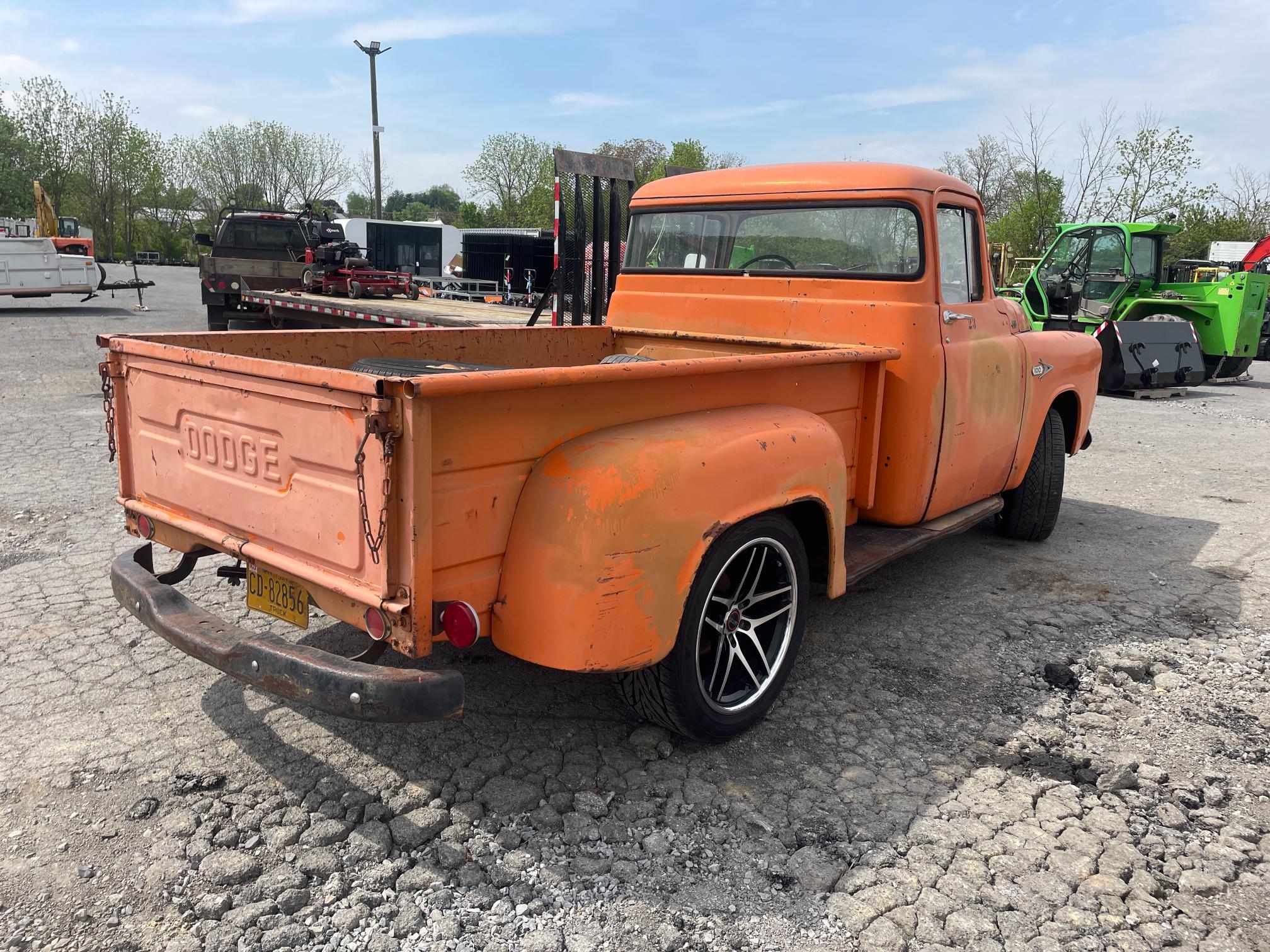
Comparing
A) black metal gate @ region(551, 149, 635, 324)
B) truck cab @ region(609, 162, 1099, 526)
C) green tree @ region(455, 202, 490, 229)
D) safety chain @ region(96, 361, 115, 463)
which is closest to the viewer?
safety chain @ region(96, 361, 115, 463)

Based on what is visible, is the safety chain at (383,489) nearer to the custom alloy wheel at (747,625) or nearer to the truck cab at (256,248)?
the custom alloy wheel at (747,625)

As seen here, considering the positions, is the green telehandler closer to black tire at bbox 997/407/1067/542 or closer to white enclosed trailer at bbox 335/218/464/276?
black tire at bbox 997/407/1067/542

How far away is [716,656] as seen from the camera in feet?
10.2

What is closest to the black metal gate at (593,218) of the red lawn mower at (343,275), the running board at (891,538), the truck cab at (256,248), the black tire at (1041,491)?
the black tire at (1041,491)

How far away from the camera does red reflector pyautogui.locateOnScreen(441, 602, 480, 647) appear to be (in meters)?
2.45

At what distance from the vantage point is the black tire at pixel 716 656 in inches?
112

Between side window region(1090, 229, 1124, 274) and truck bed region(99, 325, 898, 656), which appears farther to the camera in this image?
side window region(1090, 229, 1124, 274)

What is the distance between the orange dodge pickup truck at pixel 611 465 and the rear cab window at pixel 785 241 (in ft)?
0.05

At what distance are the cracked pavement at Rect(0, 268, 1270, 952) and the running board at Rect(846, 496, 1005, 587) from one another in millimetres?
435

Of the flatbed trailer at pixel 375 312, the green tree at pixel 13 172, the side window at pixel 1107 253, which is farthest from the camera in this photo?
the green tree at pixel 13 172

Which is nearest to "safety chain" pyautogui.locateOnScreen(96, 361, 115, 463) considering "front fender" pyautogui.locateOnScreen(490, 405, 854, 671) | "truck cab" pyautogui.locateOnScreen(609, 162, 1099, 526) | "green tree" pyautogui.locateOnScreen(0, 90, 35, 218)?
"front fender" pyautogui.locateOnScreen(490, 405, 854, 671)

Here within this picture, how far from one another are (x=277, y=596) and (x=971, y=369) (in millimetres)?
3247

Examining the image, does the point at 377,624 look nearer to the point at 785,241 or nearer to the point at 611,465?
the point at 611,465

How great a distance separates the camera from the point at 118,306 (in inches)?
856
